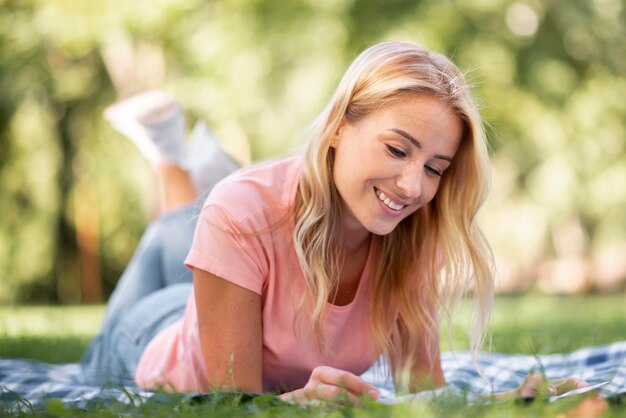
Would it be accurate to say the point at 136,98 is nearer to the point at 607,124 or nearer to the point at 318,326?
the point at 318,326

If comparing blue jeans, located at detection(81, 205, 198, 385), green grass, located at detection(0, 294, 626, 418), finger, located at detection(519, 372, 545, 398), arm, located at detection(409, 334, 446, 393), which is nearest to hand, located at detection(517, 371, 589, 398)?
finger, located at detection(519, 372, 545, 398)

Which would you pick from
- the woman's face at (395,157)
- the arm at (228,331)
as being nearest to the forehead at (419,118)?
the woman's face at (395,157)

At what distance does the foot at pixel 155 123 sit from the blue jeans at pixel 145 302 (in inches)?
13.3

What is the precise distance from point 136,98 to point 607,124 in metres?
9.73

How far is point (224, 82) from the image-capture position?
11648 millimetres

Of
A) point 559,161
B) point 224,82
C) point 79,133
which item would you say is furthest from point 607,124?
point 79,133

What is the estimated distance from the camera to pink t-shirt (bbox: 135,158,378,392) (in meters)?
2.36

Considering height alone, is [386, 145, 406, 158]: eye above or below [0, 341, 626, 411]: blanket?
above

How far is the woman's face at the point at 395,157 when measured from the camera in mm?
2288

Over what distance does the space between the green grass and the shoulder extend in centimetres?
57

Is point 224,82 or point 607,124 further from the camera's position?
point 607,124

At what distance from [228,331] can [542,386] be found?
82cm

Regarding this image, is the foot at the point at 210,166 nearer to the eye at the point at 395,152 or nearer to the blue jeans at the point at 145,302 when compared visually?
the blue jeans at the point at 145,302

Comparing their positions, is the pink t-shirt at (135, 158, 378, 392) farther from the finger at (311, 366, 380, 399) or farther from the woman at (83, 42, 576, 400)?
the finger at (311, 366, 380, 399)
